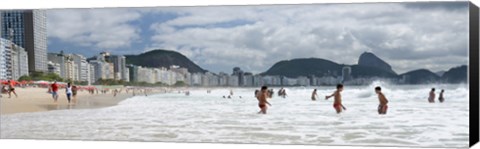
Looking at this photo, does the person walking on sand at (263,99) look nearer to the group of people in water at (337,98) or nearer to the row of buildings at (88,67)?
the group of people in water at (337,98)

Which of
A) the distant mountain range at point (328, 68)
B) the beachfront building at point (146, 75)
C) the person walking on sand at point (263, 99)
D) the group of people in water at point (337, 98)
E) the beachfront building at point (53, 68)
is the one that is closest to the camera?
the distant mountain range at point (328, 68)

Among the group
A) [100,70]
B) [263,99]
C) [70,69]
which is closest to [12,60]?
[70,69]

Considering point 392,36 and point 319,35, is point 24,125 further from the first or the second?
point 392,36

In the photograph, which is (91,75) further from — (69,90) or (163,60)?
(163,60)

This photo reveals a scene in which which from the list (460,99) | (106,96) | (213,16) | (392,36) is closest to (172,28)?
(213,16)

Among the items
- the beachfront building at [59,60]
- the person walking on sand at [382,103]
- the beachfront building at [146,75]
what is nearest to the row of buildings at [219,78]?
the beachfront building at [146,75]

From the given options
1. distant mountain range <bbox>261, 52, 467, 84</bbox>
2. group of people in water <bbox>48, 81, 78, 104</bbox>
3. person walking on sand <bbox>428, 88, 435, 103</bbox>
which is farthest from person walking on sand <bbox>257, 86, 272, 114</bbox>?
group of people in water <bbox>48, 81, 78, 104</bbox>

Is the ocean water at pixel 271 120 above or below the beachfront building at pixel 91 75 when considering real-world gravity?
below
